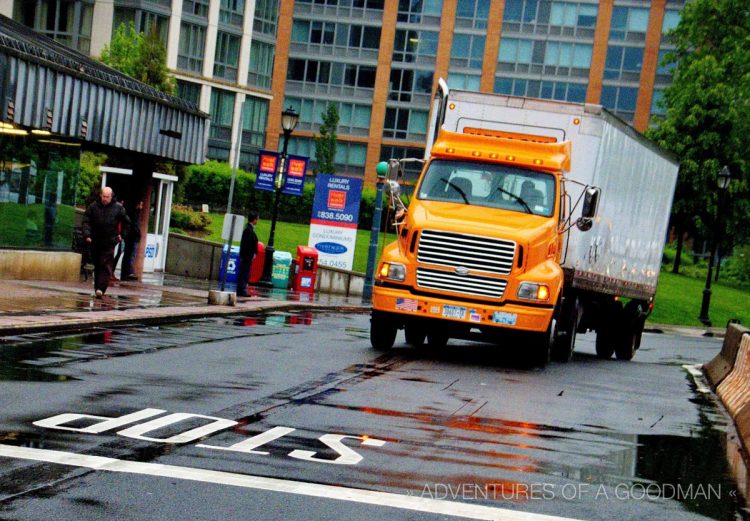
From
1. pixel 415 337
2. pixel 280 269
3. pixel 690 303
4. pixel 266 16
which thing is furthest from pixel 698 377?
pixel 266 16

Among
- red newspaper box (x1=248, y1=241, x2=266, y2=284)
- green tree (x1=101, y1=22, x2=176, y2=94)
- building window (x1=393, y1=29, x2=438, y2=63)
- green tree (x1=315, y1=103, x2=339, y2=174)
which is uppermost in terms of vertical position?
building window (x1=393, y1=29, x2=438, y2=63)

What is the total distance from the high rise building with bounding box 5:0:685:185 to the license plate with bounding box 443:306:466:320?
61122mm

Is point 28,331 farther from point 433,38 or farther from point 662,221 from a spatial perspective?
point 433,38

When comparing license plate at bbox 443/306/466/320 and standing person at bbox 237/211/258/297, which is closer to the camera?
license plate at bbox 443/306/466/320

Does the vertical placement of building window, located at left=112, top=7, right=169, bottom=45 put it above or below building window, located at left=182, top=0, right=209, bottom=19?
below

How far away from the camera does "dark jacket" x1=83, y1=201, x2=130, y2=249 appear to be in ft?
72.0

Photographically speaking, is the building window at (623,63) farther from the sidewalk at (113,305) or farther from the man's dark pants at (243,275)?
the man's dark pants at (243,275)

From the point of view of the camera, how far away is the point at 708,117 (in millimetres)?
65750

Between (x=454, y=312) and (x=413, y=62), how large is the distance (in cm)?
7257

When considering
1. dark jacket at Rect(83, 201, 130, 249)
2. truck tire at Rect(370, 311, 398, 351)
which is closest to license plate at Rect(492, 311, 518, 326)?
truck tire at Rect(370, 311, 398, 351)

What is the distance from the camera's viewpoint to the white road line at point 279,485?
7.25 m

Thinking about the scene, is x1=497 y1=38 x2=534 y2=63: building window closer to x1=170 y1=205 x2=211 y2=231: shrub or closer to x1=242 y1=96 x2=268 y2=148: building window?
x1=242 y1=96 x2=268 y2=148: building window

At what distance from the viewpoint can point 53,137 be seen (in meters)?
24.5

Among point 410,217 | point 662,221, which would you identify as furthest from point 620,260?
point 410,217
